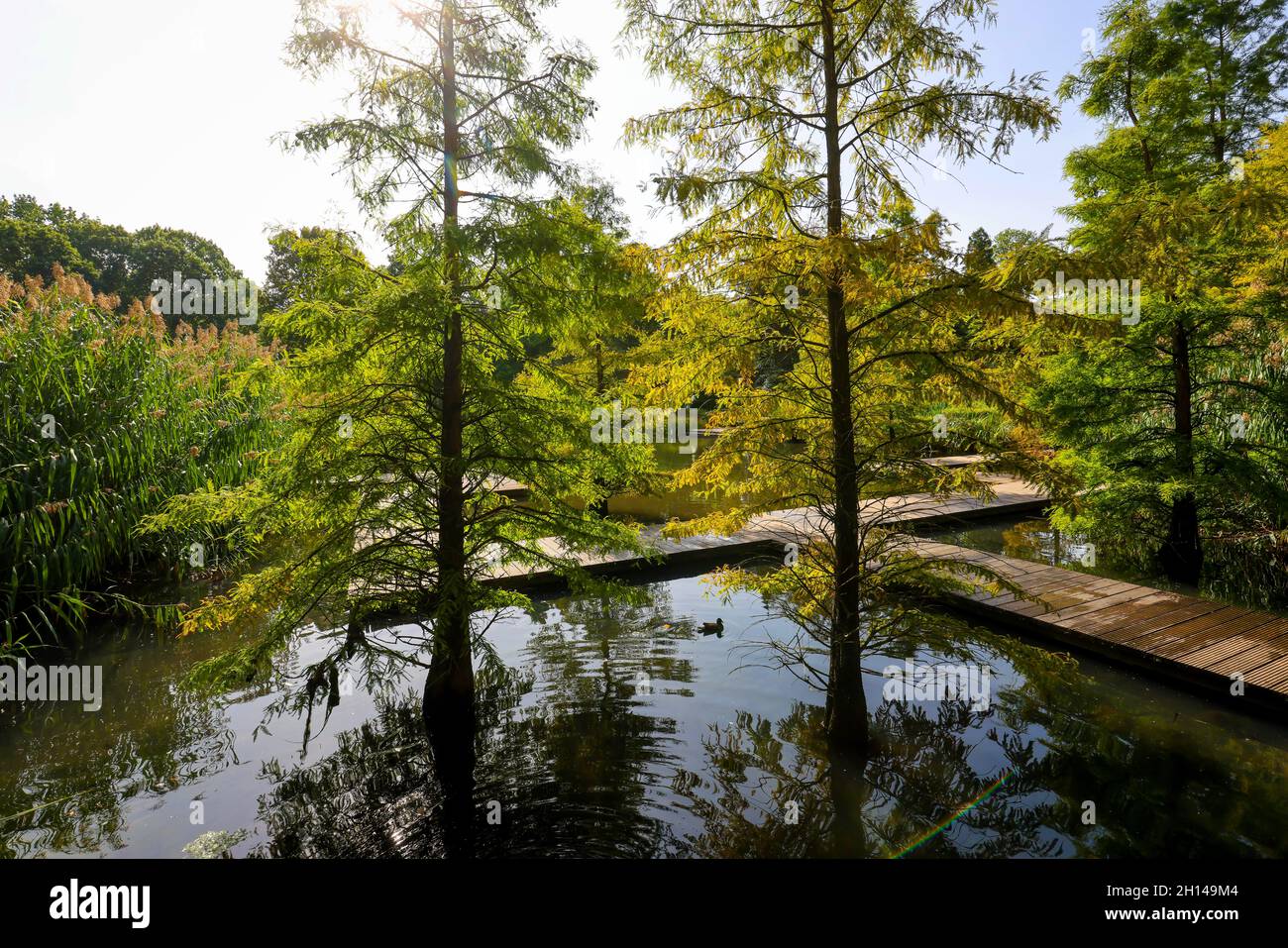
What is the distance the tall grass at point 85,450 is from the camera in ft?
19.7

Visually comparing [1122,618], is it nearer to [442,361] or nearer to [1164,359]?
[1164,359]

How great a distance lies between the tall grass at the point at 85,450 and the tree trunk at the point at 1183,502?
10783 millimetres

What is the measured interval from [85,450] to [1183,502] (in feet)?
48.0

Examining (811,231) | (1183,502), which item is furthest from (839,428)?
(1183,502)

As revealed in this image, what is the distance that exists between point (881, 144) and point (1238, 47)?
16.3m

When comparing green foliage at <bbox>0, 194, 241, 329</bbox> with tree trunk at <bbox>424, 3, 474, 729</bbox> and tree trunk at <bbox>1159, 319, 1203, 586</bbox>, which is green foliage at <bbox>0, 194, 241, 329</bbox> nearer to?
tree trunk at <bbox>424, 3, 474, 729</bbox>

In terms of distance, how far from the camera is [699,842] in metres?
3.92

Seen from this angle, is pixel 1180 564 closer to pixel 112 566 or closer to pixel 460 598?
pixel 460 598

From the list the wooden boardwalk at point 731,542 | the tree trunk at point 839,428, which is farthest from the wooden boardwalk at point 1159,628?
the wooden boardwalk at point 731,542

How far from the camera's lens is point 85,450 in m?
6.57

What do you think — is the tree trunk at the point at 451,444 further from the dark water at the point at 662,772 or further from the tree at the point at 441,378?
the dark water at the point at 662,772

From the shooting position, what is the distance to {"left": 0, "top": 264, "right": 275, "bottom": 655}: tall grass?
236 inches
